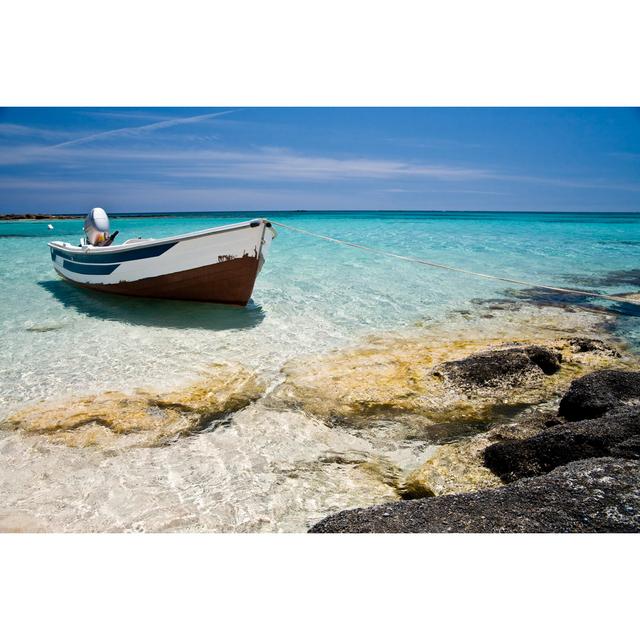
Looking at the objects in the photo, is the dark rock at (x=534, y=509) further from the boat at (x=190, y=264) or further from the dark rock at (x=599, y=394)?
the boat at (x=190, y=264)

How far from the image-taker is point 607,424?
2910mm

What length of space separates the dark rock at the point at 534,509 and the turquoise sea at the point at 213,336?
0.63 meters

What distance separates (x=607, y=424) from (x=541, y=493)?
1005 millimetres

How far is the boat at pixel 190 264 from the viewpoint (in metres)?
7.36

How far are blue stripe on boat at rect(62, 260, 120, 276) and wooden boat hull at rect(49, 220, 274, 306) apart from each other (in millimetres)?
25

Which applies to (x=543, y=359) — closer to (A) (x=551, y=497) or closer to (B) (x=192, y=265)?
(A) (x=551, y=497)

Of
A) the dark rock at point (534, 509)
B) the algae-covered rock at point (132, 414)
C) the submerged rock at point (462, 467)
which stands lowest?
the algae-covered rock at point (132, 414)

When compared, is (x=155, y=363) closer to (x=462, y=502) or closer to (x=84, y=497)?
(x=84, y=497)

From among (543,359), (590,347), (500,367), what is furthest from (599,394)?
(590,347)

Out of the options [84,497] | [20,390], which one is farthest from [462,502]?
[20,390]

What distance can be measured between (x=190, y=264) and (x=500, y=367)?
5.37 m

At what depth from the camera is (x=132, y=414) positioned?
13.4ft

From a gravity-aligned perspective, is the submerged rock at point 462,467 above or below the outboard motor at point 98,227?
below

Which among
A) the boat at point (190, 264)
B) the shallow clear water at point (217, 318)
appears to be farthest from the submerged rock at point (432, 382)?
the boat at point (190, 264)
